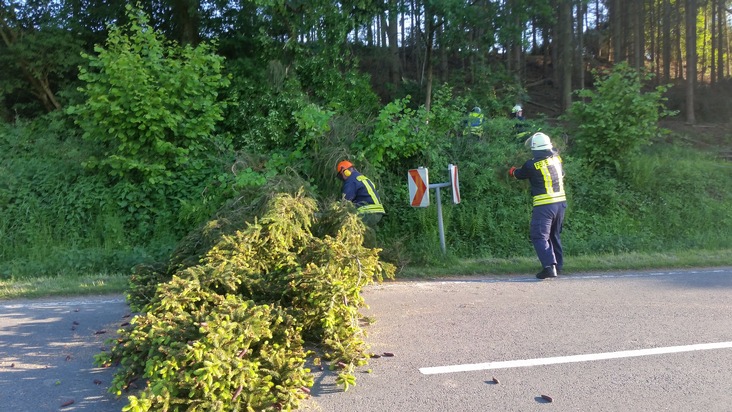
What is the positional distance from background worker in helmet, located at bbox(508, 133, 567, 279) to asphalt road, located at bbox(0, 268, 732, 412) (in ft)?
2.43

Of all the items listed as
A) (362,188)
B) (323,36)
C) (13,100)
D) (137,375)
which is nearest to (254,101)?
(323,36)

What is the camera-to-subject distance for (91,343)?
520 cm

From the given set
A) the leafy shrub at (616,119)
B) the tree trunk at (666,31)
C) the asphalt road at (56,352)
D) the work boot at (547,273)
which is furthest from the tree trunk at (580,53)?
the asphalt road at (56,352)

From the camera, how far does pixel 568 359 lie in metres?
4.73

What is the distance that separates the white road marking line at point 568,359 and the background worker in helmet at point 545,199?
2.96m

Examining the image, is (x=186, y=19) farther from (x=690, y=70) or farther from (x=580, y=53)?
(x=690, y=70)

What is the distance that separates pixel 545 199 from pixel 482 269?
1.43 meters

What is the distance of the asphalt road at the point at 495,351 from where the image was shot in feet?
13.3

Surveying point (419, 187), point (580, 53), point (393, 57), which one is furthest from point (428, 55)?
point (580, 53)

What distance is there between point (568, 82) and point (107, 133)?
15808 mm

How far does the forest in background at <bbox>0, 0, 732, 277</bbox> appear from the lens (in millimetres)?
10492

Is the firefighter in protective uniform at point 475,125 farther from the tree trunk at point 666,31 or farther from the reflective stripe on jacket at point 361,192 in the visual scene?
the tree trunk at point 666,31

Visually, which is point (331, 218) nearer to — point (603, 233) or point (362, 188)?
point (362, 188)

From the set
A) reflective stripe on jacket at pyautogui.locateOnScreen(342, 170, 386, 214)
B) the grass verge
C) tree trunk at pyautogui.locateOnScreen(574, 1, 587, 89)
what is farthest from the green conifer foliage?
tree trunk at pyautogui.locateOnScreen(574, 1, 587, 89)
